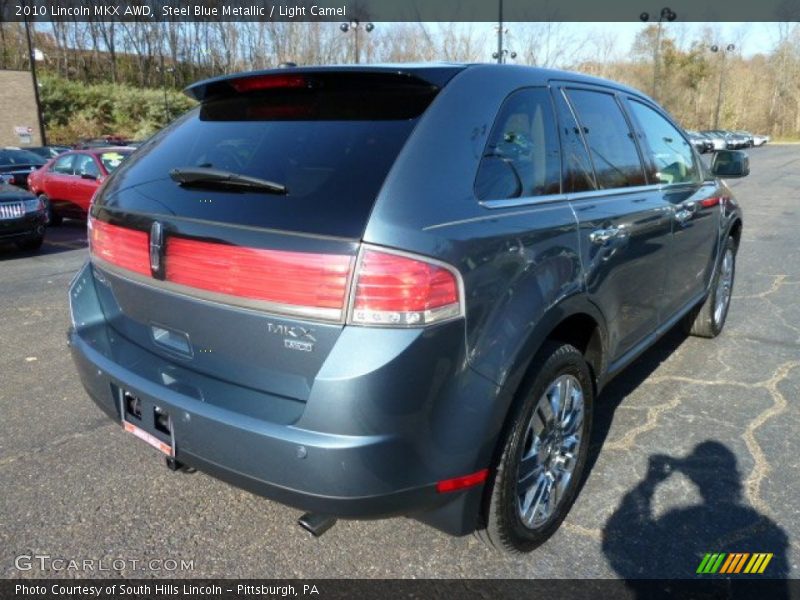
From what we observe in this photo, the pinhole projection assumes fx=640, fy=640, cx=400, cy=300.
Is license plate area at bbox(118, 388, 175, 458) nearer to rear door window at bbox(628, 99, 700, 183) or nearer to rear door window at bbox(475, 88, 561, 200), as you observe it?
rear door window at bbox(475, 88, 561, 200)

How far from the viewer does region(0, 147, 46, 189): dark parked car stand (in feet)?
55.0

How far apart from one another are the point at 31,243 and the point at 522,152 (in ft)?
28.6

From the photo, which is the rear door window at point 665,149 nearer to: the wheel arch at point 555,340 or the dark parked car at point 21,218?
the wheel arch at point 555,340

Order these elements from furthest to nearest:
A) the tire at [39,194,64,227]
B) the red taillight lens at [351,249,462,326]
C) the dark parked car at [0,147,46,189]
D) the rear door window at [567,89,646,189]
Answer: the dark parked car at [0,147,46,189] < the tire at [39,194,64,227] < the rear door window at [567,89,646,189] < the red taillight lens at [351,249,462,326]

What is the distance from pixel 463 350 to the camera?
6.20 feet

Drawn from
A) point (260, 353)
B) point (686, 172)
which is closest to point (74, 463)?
point (260, 353)

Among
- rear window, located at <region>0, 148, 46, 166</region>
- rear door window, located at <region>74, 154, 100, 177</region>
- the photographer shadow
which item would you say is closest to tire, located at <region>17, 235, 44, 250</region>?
rear door window, located at <region>74, 154, 100, 177</region>

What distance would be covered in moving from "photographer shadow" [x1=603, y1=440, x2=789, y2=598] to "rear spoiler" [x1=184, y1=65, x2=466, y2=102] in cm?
187

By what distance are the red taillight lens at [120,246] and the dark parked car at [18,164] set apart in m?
16.3

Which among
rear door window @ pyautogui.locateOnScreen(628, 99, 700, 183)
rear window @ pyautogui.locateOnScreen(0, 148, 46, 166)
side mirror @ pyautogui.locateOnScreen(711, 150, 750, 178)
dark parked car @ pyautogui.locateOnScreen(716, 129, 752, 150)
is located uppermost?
rear door window @ pyautogui.locateOnScreen(628, 99, 700, 183)

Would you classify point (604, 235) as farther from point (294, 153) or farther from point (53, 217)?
point (53, 217)

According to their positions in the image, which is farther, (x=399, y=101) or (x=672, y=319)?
(x=672, y=319)

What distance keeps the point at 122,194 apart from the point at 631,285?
223 cm

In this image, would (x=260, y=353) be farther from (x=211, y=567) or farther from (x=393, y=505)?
(x=211, y=567)
